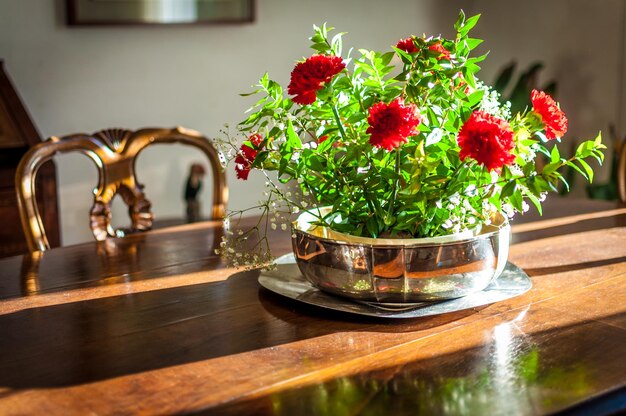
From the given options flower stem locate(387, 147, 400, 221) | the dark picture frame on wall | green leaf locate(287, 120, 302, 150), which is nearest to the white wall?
the dark picture frame on wall

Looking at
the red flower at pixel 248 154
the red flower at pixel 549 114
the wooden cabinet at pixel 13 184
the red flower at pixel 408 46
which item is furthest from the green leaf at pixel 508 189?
the wooden cabinet at pixel 13 184

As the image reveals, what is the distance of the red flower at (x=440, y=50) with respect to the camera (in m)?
1.21

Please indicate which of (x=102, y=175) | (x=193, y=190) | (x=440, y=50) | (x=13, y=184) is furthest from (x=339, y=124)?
(x=193, y=190)

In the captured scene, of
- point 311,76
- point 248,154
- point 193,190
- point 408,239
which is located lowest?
point 193,190

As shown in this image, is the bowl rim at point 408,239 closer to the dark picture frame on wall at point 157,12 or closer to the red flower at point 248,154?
the red flower at point 248,154

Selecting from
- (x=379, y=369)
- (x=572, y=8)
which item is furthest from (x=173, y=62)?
(x=379, y=369)

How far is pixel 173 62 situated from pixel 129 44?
0.19 metres

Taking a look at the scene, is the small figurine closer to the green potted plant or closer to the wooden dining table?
the wooden dining table

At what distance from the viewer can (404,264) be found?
1211mm

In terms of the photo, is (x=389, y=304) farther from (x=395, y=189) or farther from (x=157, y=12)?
(x=157, y=12)

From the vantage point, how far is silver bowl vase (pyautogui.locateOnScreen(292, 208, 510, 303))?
121 cm

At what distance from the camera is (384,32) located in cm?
375

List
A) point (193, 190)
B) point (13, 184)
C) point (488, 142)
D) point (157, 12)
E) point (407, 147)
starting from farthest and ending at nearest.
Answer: point (193, 190) → point (157, 12) → point (13, 184) → point (407, 147) → point (488, 142)

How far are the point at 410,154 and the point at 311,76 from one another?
18 cm
